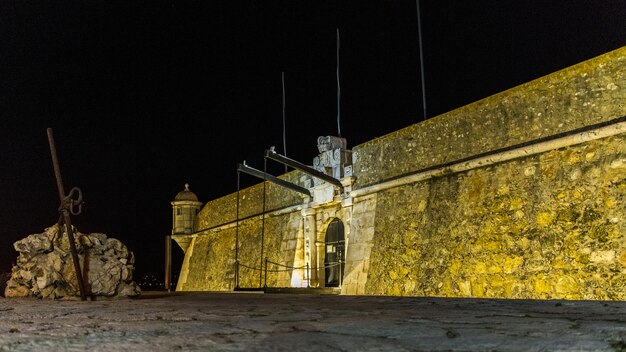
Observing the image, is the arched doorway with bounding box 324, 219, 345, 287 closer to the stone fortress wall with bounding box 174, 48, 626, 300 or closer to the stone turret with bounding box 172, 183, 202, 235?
the stone fortress wall with bounding box 174, 48, 626, 300

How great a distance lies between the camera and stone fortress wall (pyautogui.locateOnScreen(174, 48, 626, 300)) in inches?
254

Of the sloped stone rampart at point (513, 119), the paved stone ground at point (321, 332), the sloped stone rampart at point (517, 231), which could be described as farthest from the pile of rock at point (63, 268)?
the sloped stone rampart at point (513, 119)

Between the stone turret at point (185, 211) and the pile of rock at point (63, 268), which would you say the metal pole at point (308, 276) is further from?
the stone turret at point (185, 211)

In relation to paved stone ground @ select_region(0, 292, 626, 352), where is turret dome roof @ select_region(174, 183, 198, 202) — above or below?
above

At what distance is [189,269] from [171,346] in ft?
56.8

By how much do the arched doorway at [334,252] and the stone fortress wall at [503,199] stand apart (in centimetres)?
25

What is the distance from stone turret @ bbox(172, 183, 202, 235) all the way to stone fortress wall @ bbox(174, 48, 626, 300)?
27.0ft

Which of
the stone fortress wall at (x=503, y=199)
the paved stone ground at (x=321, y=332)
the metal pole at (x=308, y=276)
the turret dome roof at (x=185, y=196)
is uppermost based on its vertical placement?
the turret dome roof at (x=185, y=196)

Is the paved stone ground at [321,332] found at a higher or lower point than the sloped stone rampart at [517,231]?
lower

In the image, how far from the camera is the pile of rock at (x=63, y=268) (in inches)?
232

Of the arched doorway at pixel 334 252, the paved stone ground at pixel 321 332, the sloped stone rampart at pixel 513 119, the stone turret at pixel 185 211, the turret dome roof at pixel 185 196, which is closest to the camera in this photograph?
the paved stone ground at pixel 321 332

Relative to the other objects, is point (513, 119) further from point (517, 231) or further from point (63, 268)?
point (63, 268)

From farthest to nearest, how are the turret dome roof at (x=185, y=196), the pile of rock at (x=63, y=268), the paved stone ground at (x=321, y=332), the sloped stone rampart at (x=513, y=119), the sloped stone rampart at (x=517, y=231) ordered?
1. the turret dome roof at (x=185, y=196)
2. the sloped stone rampart at (x=513, y=119)
3. the sloped stone rampart at (x=517, y=231)
4. the pile of rock at (x=63, y=268)
5. the paved stone ground at (x=321, y=332)

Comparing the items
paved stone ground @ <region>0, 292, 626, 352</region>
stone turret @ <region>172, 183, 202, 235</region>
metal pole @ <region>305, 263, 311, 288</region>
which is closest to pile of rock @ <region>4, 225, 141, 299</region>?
paved stone ground @ <region>0, 292, 626, 352</region>
